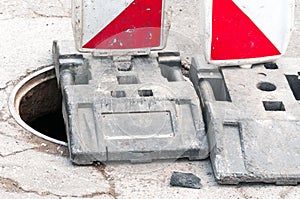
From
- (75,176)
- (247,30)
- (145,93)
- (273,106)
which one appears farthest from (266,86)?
(75,176)

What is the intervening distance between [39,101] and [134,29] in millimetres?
782

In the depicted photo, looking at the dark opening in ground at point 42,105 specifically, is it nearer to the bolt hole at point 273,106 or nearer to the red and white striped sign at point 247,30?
the red and white striped sign at point 247,30

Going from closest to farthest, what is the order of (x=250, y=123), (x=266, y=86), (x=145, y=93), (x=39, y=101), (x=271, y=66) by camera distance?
1. (x=250, y=123)
2. (x=145, y=93)
3. (x=266, y=86)
4. (x=271, y=66)
5. (x=39, y=101)

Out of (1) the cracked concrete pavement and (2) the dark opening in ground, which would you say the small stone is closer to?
(1) the cracked concrete pavement

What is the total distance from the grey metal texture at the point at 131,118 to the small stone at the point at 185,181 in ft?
0.46

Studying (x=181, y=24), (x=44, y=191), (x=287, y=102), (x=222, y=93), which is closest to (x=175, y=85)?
(x=222, y=93)

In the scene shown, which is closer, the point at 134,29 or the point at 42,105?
the point at 134,29

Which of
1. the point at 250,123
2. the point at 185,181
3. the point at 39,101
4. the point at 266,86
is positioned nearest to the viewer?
the point at 185,181

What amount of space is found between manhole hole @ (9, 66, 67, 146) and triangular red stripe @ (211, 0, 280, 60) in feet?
3.37

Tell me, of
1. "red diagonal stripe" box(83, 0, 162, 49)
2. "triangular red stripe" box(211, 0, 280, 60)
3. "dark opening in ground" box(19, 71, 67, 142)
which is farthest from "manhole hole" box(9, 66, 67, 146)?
"triangular red stripe" box(211, 0, 280, 60)

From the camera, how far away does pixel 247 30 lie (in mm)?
4266

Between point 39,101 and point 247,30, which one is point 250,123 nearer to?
point 247,30

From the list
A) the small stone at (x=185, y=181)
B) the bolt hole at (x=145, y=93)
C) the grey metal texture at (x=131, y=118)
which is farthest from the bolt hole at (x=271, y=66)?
the small stone at (x=185, y=181)

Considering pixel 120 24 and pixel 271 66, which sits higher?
pixel 120 24
